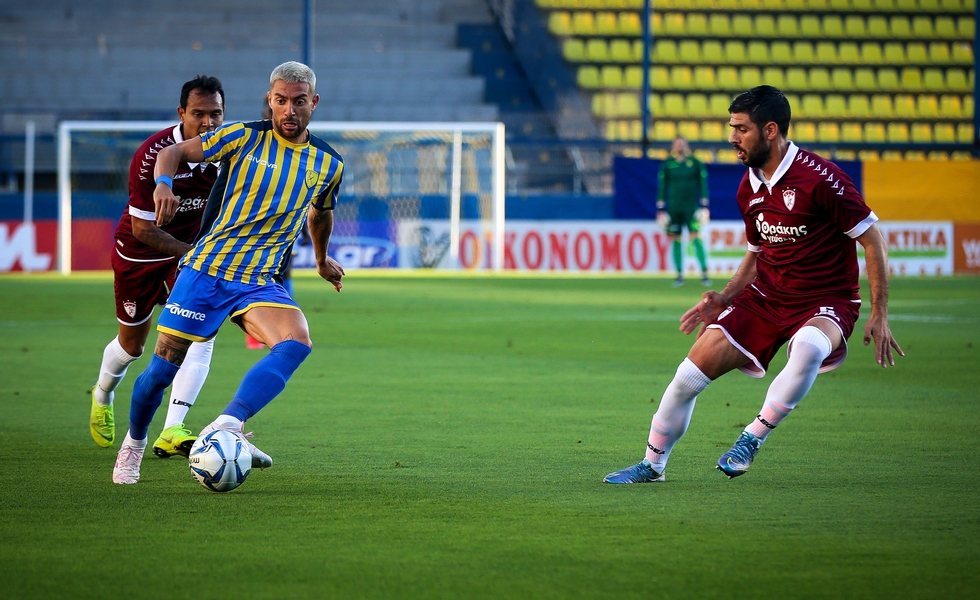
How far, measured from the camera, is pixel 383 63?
102 feet

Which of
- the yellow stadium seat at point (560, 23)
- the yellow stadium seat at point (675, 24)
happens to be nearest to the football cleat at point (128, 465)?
the yellow stadium seat at point (560, 23)

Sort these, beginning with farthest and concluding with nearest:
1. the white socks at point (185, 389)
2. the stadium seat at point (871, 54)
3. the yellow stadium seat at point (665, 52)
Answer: the stadium seat at point (871, 54), the yellow stadium seat at point (665, 52), the white socks at point (185, 389)

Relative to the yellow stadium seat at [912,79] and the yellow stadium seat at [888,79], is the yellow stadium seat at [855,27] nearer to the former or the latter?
the yellow stadium seat at [888,79]

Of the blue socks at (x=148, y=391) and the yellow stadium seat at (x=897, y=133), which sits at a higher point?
the yellow stadium seat at (x=897, y=133)

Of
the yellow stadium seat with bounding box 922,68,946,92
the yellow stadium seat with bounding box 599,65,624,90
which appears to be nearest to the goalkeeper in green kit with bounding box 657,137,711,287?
the yellow stadium seat with bounding box 599,65,624,90

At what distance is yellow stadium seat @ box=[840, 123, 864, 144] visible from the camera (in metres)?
31.1

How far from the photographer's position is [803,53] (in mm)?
33094

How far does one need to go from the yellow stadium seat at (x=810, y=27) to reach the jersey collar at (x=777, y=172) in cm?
2970

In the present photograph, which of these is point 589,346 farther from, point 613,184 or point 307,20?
point 307,20

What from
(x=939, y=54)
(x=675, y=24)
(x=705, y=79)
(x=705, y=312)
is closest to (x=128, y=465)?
(x=705, y=312)

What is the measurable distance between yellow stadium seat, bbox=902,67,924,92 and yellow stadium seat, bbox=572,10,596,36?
804 centimetres

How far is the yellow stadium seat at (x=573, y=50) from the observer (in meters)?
31.9

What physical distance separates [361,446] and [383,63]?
25949 millimetres

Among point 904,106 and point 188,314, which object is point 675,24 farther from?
point 188,314
